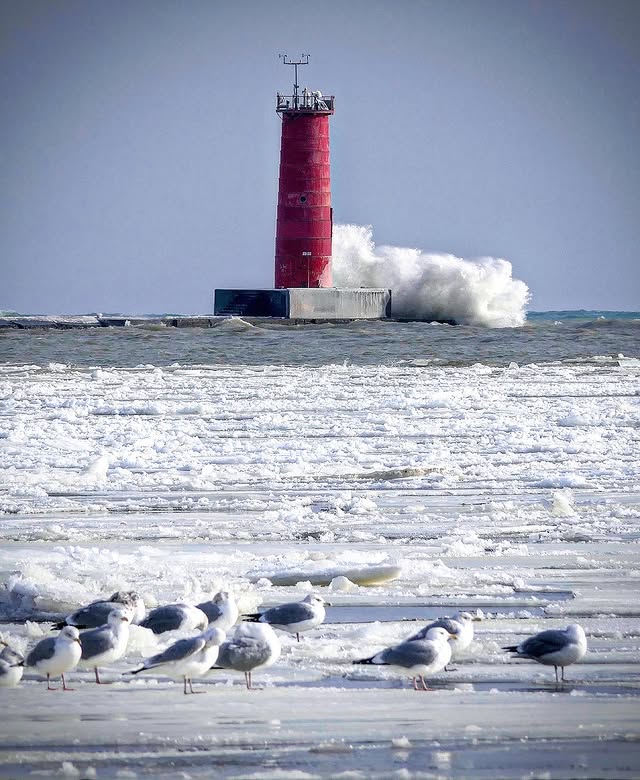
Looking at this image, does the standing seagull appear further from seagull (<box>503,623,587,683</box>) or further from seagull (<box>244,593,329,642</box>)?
seagull (<box>503,623,587,683</box>)

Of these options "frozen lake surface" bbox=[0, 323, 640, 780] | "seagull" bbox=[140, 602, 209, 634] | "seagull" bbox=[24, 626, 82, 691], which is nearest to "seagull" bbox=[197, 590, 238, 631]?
"seagull" bbox=[140, 602, 209, 634]

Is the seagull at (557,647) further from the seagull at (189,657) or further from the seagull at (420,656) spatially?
the seagull at (189,657)

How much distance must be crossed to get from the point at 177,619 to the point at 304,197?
4000cm

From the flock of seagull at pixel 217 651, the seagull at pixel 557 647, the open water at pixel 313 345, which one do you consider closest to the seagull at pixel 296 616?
the flock of seagull at pixel 217 651

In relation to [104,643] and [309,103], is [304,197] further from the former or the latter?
[104,643]

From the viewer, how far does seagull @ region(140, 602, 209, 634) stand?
4.82m

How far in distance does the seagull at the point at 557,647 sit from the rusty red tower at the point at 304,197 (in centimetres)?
3974

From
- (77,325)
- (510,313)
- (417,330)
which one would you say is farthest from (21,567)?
(510,313)

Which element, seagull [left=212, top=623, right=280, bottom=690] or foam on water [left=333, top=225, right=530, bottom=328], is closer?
seagull [left=212, top=623, right=280, bottom=690]

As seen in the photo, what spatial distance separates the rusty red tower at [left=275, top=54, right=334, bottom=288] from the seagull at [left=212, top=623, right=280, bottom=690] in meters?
39.8

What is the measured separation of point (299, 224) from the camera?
145ft

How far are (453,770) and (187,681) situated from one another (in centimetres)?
118

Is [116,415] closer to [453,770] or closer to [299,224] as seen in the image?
[453,770]

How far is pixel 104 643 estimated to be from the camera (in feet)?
14.9
